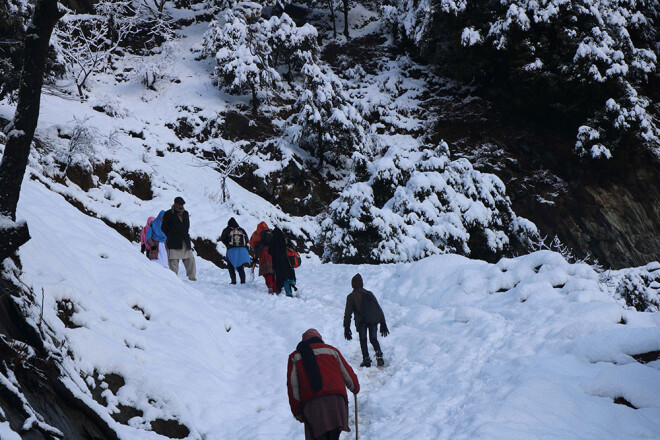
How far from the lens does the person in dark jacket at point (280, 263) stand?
1110cm

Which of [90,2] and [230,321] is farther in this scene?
[90,2]

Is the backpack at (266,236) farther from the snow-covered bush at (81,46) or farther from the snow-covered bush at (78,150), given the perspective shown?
the snow-covered bush at (81,46)

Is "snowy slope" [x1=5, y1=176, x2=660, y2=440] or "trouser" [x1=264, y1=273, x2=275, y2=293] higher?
"snowy slope" [x1=5, y1=176, x2=660, y2=440]

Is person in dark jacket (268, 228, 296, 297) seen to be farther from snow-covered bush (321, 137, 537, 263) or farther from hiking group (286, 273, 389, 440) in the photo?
hiking group (286, 273, 389, 440)

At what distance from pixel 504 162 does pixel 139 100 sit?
70.1 ft

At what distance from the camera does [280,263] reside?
11102 mm

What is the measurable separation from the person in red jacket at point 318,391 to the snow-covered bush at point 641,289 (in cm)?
1011

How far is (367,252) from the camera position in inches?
650

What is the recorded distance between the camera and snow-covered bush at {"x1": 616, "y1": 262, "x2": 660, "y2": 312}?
37.4ft

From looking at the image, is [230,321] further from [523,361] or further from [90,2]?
[90,2]

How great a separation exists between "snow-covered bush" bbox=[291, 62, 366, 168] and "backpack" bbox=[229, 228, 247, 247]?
1437 cm

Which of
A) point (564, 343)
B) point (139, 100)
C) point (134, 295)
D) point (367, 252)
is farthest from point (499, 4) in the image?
point (134, 295)

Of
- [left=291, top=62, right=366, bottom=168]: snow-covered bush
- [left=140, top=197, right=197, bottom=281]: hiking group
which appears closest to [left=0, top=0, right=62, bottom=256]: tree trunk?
[left=140, top=197, right=197, bottom=281]: hiking group

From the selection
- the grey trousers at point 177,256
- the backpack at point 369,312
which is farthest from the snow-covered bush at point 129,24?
the backpack at point 369,312
